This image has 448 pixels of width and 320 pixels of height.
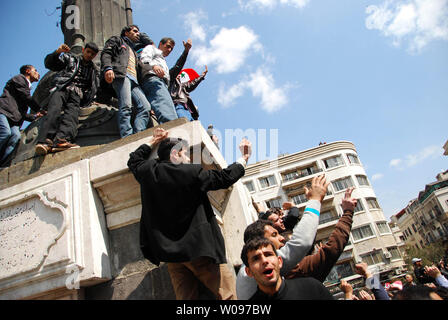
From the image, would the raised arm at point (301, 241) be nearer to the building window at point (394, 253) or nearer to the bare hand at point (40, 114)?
the bare hand at point (40, 114)

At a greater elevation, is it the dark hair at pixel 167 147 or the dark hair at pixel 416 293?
the dark hair at pixel 167 147

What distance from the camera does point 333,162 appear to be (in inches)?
1772

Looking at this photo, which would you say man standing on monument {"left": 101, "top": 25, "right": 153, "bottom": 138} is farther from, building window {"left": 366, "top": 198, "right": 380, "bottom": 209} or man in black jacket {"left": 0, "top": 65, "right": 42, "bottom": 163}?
building window {"left": 366, "top": 198, "right": 380, "bottom": 209}

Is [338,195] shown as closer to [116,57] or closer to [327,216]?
[327,216]

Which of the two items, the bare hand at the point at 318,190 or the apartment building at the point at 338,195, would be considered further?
the apartment building at the point at 338,195

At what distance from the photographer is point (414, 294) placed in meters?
1.51

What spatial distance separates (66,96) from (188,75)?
10.0 ft

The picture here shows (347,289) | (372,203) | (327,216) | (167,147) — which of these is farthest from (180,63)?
(372,203)

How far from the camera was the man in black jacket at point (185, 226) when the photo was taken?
2017 millimetres

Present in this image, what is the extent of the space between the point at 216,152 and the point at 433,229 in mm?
71666

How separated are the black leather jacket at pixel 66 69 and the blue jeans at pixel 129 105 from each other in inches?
29.8

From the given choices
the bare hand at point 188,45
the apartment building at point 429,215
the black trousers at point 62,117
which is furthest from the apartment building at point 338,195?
the black trousers at point 62,117

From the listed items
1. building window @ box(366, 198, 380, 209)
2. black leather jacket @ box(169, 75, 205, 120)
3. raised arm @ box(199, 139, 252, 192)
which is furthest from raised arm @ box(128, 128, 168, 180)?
building window @ box(366, 198, 380, 209)
